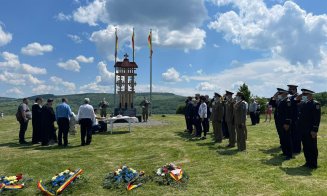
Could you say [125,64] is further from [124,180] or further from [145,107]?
[124,180]

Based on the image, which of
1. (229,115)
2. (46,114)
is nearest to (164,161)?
(229,115)

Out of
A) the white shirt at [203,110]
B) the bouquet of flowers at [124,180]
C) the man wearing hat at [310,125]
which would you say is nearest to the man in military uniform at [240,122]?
the man wearing hat at [310,125]

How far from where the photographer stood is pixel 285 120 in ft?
38.1

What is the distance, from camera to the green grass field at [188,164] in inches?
318

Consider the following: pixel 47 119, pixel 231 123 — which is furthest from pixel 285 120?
pixel 47 119

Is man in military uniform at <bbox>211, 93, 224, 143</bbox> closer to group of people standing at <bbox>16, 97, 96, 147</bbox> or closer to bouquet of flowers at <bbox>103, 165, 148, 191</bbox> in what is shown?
group of people standing at <bbox>16, 97, 96, 147</bbox>

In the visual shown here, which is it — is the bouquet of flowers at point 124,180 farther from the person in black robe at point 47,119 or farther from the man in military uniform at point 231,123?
the person in black robe at point 47,119

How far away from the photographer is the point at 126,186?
27.1ft

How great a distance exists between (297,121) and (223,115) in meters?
5.45

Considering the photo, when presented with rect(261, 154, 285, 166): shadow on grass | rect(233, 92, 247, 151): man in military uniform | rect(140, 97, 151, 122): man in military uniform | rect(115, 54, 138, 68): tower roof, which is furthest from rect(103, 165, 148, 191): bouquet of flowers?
rect(115, 54, 138, 68): tower roof

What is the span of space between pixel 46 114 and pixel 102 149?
131 inches

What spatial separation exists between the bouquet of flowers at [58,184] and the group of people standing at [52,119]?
6738 millimetres

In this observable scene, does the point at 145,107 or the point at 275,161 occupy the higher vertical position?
the point at 145,107

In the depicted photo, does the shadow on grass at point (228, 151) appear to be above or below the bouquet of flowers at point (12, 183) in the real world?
above
